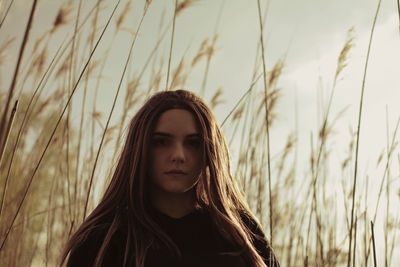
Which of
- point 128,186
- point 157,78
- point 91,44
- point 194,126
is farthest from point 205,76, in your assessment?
point 128,186

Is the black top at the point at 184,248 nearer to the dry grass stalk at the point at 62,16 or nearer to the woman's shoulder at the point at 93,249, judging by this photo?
the woman's shoulder at the point at 93,249

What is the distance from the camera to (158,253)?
3.61ft

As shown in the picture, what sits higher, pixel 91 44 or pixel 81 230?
pixel 91 44

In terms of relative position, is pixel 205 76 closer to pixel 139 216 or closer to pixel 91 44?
pixel 91 44

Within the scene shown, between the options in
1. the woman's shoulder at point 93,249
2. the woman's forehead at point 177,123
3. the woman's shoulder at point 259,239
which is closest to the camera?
the woman's shoulder at point 93,249

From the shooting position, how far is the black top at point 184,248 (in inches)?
43.1

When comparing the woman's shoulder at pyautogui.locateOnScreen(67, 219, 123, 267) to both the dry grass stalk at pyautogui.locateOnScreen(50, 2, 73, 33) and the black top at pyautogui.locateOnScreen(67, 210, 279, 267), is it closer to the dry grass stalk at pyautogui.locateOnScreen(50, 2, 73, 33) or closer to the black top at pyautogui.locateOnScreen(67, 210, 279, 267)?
the black top at pyautogui.locateOnScreen(67, 210, 279, 267)

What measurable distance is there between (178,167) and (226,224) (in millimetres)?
249

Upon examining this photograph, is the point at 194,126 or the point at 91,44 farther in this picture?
the point at 91,44

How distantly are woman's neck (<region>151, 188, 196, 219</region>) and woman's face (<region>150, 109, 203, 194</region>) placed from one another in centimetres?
2

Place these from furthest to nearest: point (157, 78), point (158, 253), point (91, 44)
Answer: point (157, 78) → point (91, 44) → point (158, 253)

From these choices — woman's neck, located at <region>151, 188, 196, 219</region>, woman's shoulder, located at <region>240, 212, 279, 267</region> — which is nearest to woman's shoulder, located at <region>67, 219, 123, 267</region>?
A: woman's neck, located at <region>151, 188, 196, 219</region>

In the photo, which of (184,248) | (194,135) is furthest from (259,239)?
(194,135)

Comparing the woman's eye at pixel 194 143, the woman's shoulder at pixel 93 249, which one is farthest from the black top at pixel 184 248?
the woman's eye at pixel 194 143
